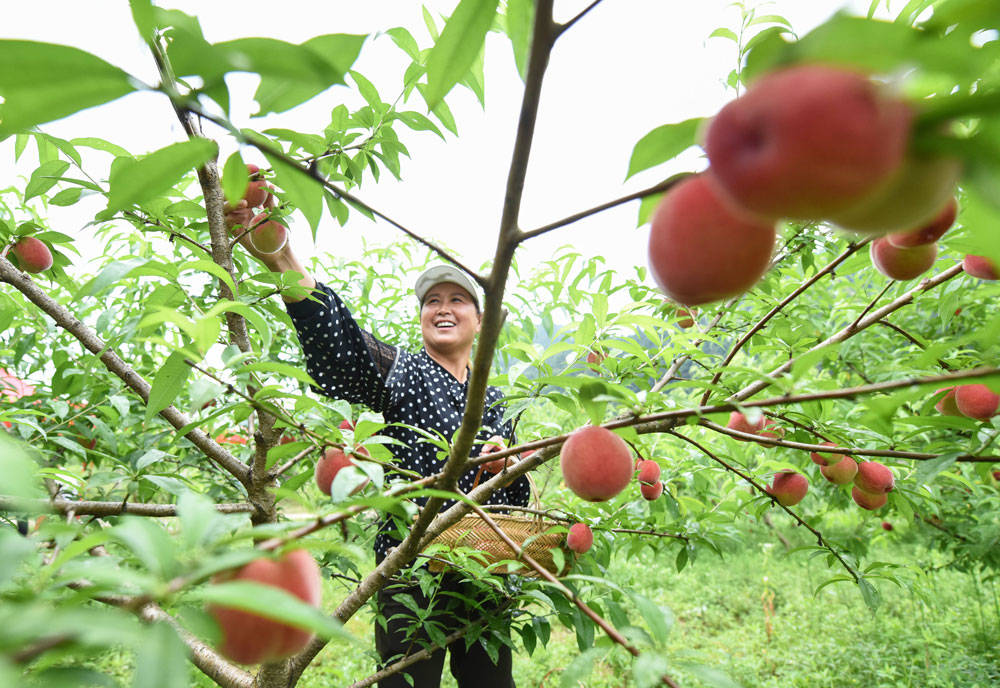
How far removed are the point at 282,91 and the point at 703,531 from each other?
43.3 inches

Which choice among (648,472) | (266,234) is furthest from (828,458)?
(266,234)

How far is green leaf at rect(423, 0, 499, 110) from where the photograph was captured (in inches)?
15.0

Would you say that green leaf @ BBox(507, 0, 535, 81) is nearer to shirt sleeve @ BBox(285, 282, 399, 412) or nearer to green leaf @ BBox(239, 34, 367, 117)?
green leaf @ BBox(239, 34, 367, 117)

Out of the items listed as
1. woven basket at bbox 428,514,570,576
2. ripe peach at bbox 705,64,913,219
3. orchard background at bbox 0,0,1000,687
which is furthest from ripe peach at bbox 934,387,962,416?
ripe peach at bbox 705,64,913,219

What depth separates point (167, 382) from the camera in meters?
0.65

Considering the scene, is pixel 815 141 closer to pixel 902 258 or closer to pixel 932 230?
pixel 932 230

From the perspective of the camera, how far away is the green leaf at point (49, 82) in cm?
29

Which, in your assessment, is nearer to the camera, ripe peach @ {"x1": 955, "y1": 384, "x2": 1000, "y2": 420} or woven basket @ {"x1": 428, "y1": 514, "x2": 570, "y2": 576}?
ripe peach @ {"x1": 955, "y1": 384, "x2": 1000, "y2": 420}

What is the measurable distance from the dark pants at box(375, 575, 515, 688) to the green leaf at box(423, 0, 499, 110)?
0.99 meters

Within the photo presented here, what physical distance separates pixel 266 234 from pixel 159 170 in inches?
26.9

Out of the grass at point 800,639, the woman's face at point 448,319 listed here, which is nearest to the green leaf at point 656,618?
the woman's face at point 448,319

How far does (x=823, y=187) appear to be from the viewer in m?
0.23

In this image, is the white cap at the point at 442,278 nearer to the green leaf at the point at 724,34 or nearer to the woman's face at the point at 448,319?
the woman's face at the point at 448,319

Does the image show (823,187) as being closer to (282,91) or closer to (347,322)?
(282,91)
